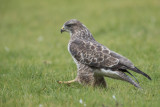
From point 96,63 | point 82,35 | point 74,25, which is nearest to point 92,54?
point 96,63

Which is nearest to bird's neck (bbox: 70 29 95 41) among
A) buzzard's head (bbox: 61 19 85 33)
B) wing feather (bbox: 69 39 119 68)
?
buzzard's head (bbox: 61 19 85 33)

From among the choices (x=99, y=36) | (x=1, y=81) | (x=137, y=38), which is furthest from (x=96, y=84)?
(x=99, y=36)

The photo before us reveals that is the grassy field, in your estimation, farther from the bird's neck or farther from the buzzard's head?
the buzzard's head

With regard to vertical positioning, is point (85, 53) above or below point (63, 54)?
above

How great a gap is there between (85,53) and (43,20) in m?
9.79

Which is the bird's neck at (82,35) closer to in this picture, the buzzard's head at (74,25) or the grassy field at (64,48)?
the buzzard's head at (74,25)

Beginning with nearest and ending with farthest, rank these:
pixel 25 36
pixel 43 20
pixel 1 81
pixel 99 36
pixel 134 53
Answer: pixel 1 81 < pixel 134 53 < pixel 99 36 < pixel 25 36 < pixel 43 20

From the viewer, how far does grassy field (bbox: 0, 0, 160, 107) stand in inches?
200

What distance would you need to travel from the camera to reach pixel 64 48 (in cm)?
1062

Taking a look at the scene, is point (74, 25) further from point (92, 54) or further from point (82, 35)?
point (92, 54)

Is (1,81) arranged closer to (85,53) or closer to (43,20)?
(85,53)

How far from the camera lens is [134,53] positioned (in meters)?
8.71

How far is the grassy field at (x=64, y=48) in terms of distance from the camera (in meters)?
5.08

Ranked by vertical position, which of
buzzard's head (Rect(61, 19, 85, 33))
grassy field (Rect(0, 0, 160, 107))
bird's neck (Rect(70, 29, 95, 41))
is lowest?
grassy field (Rect(0, 0, 160, 107))
